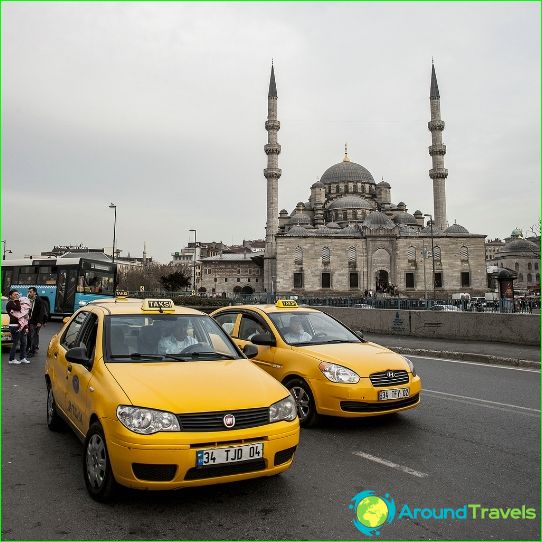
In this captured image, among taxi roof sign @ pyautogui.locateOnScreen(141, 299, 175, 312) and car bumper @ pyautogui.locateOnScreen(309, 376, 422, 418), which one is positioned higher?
taxi roof sign @ pyautogui.locateOnScreen(141, 299, 175, 312)

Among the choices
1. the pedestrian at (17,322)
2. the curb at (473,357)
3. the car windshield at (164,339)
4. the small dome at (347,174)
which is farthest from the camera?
the small dome at (347,174)

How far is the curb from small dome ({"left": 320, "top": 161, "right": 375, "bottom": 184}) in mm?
78794

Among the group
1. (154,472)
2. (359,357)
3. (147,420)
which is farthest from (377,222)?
(154,472)

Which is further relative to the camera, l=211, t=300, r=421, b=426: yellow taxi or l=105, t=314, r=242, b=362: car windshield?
l=211, t=300, r=421, b=426: yellow taxi

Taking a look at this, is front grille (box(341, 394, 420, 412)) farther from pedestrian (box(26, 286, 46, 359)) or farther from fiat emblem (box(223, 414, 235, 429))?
pedestrian (box(26, 286, 46, 359))

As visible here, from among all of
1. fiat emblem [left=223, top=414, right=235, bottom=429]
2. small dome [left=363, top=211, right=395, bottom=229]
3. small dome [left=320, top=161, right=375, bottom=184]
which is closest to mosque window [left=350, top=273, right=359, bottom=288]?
small dome [left=363, top=211, right=395, bottom=229]

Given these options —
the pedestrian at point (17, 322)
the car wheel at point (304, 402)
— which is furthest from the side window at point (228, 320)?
the pedestrian at point (17, 322)

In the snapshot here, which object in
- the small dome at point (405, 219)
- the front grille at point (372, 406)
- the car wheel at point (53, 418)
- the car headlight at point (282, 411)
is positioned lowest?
the car wheel at point (53, 418)

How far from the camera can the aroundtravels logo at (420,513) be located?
3553 millimetres

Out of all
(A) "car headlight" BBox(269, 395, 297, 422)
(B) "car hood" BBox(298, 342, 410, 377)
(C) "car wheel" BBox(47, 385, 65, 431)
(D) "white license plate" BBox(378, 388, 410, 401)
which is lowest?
A: (C) "car wheel" BBox(47, 385, 65, 431)

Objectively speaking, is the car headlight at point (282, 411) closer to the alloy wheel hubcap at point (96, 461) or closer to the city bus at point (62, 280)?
the alloy wheel hubcap at point (96, 461)

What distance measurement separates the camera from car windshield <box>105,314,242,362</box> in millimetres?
4660

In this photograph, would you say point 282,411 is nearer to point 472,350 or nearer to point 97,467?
point 97,467

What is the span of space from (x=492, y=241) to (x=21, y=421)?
16538 centimetres
